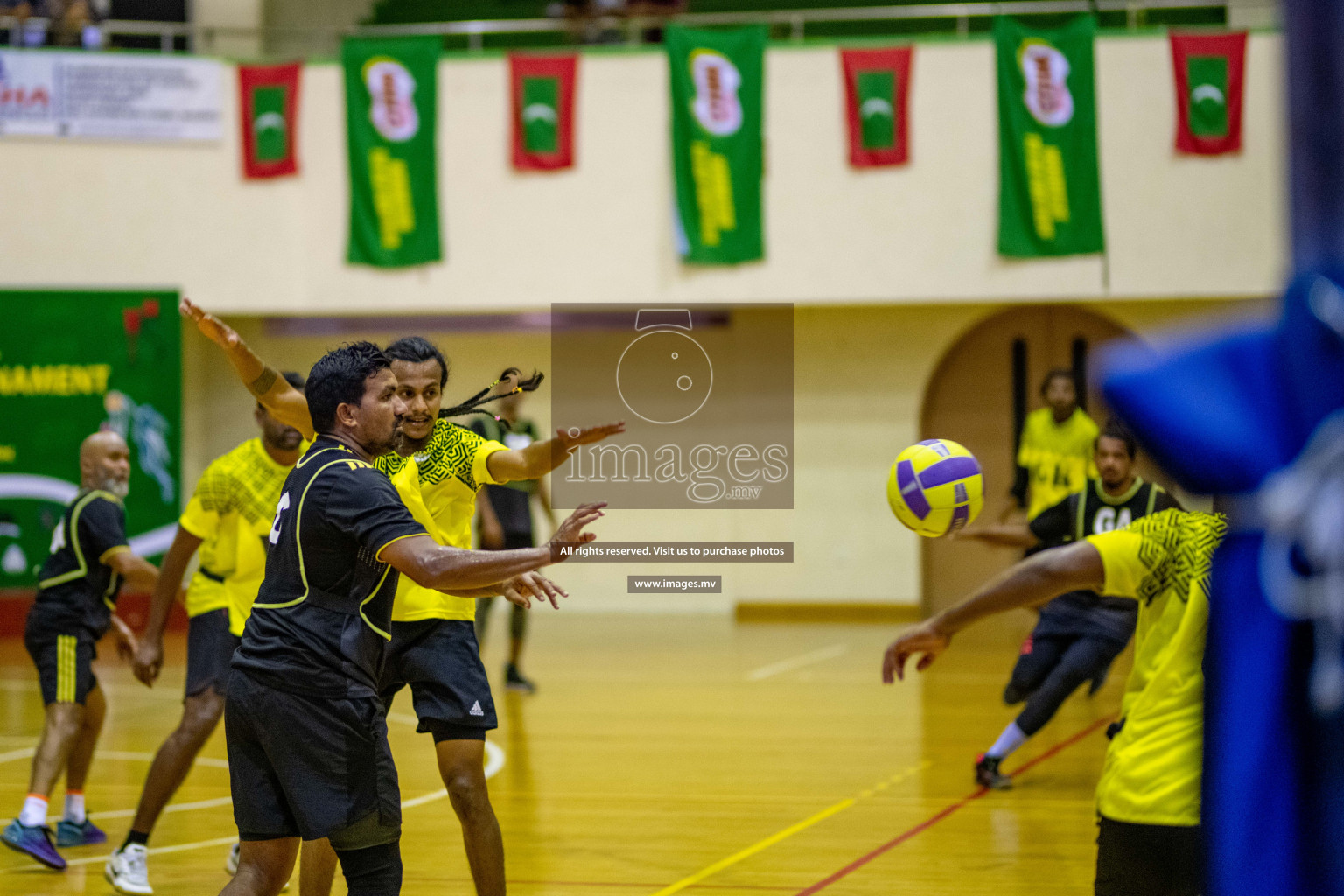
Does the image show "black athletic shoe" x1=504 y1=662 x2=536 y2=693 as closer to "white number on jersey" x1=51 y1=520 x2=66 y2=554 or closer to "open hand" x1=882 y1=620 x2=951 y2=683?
"white number on jersey" x1=51 y1=520 x2=66 y2=554

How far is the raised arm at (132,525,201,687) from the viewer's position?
5441mm

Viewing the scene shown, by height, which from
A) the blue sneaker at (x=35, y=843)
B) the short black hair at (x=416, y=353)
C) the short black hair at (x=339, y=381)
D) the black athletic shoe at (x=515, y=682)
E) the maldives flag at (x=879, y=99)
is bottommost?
the black athletic shoe at (x=515, y=682)

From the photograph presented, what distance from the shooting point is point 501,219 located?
554 inches

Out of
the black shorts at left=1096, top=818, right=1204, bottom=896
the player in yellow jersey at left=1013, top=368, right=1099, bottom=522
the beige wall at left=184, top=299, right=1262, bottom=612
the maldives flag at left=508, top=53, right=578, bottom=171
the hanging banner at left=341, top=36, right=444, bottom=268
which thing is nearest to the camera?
the black shorts at left=1096, top=818, right=1204, bottom=896

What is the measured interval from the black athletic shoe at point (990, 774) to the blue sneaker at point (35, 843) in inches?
173

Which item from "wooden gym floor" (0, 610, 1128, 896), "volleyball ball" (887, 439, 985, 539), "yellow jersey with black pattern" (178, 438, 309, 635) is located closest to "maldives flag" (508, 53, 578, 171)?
"wooden gym floor" (0, 610, 1128, 896)

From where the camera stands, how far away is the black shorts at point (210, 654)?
17.9 ft

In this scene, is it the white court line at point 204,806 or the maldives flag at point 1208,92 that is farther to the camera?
the maldives flag at point 1208,92

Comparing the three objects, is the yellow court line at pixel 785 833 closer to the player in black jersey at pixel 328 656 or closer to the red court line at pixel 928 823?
the red court line at pixel 928 823

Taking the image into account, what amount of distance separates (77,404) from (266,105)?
3710mm

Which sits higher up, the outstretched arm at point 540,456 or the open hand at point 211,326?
the open hand at point 211,326

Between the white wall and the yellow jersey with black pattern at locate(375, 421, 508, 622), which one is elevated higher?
the white wall

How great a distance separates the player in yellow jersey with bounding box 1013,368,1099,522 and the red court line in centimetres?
197

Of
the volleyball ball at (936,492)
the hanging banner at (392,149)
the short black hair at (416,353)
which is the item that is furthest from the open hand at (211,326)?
the hanging banner at (392,149)
